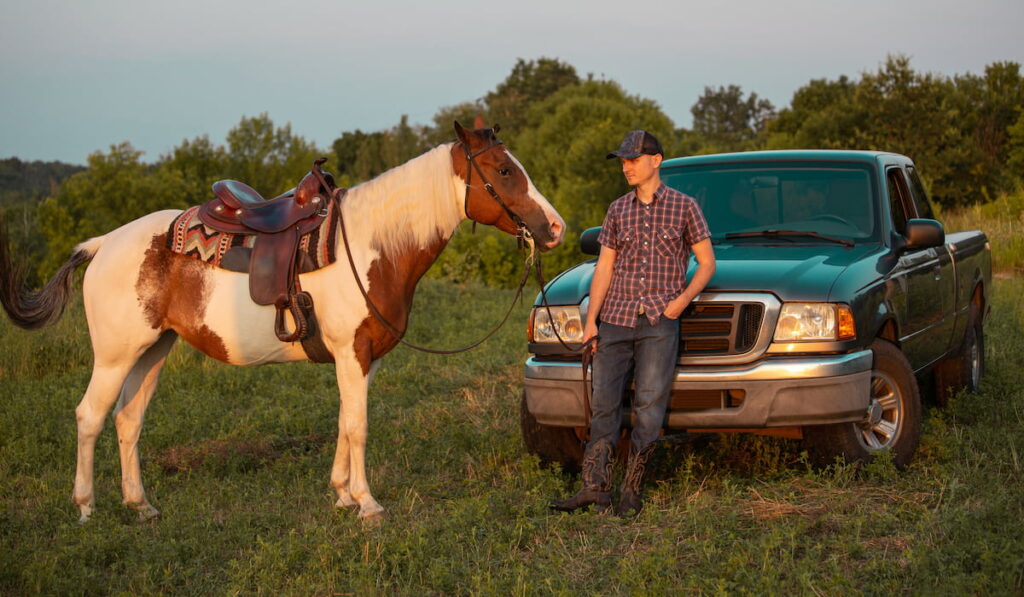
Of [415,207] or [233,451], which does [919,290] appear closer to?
[415,207]

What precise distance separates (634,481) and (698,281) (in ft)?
3.65

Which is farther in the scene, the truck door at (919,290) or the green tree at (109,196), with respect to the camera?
the green tree at (109,196)

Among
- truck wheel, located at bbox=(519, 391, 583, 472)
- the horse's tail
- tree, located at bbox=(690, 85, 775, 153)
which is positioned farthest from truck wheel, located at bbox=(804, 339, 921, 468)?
tree, located at bbox=(690, 85, 775, 153)

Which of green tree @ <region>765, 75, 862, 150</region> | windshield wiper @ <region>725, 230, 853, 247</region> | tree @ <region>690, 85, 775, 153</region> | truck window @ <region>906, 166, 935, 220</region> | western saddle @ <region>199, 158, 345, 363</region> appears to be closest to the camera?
western saddle @ <region>199, 158, 345, 363</region>

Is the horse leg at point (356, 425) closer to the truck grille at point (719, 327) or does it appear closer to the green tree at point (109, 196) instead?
the truck grille at point (719, 327)

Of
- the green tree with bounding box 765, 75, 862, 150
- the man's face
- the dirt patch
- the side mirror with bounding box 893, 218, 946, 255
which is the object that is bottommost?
the dirt patch

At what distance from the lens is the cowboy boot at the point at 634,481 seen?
4922 millimetres

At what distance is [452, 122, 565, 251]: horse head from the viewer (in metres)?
4.99

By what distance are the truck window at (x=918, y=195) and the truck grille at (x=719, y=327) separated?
266 centimetres

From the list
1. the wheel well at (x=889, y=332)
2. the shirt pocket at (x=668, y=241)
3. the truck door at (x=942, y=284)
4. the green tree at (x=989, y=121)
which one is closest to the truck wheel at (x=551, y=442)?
the shirt pocket at (x=668, y=241)

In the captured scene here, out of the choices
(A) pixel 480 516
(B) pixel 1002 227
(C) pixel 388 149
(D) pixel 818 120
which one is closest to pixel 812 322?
(A) pixel 480 516

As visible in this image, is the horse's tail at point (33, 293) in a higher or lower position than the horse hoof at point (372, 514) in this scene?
higher

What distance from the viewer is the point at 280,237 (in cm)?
526

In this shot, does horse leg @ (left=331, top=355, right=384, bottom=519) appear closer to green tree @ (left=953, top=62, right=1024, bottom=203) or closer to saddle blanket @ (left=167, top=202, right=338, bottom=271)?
saddle blanket @ (left=167, top=202, right=338, bottom=271)
